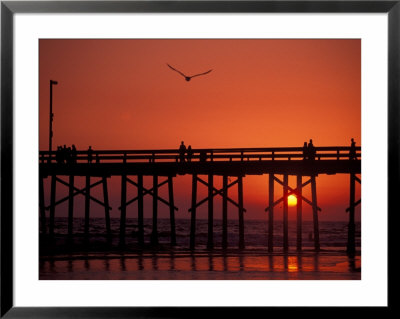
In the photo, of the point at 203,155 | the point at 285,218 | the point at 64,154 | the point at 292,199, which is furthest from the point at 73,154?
the point at 292,199

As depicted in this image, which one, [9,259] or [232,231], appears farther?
[232,231]

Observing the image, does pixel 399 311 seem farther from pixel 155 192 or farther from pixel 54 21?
pixel 155 192

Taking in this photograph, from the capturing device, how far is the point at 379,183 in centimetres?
644

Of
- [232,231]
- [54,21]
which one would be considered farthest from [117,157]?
[232,231]

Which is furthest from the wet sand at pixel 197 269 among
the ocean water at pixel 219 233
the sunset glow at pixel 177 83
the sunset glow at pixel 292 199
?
the ocean water at pixel 219 233

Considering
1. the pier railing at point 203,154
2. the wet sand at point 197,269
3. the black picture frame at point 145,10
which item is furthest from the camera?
the pier railing at point 203,154

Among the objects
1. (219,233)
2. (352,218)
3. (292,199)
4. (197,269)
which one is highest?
(292,199)

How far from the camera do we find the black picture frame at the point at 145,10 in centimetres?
628

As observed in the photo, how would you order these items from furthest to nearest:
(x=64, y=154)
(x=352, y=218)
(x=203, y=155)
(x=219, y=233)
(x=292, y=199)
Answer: (x=219, y=233) → (x=292, y=199) → (x=64, y=154) → (x=203, y=155) → (x=352, y=218)

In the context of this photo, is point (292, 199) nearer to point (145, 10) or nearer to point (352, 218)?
point (352, 218)

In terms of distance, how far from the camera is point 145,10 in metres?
6.39

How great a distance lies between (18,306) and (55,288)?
33 cm

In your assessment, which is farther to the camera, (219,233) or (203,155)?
(219,233)

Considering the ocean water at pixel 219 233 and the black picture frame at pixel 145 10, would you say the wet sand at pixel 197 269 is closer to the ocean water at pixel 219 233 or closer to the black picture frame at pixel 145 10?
the black picture frame at pixel 145 10
